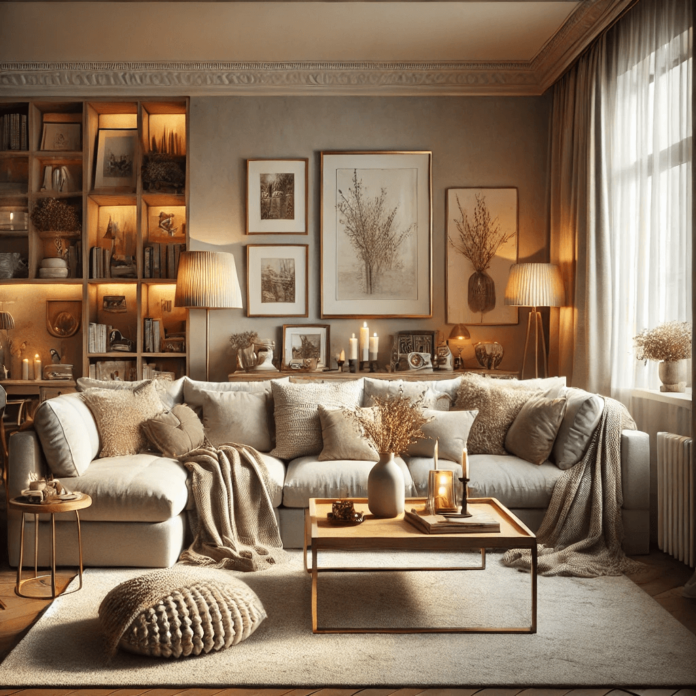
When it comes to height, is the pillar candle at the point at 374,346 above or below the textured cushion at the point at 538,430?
above

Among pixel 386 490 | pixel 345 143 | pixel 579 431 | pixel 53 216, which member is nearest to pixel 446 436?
pixel 579 431

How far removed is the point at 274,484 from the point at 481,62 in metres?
3.65

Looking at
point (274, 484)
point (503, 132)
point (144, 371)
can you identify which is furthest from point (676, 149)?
point (144, 371)

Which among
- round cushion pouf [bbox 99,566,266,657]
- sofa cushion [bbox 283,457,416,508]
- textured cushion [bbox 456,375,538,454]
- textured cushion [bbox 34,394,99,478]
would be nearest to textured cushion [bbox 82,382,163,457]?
textured cushion [bbox 34,394,99,478]

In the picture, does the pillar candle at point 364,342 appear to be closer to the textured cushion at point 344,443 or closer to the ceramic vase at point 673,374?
the textured cushion at point 344,443

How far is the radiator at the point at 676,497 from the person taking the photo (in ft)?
11.5

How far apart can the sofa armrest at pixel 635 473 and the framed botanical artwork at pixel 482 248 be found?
6.75 ft

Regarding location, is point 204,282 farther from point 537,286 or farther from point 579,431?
point 579,431

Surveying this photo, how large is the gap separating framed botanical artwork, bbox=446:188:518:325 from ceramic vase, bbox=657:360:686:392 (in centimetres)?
182

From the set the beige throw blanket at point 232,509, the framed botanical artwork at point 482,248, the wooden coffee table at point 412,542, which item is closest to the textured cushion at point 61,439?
the beige throw blanket at point 232,509

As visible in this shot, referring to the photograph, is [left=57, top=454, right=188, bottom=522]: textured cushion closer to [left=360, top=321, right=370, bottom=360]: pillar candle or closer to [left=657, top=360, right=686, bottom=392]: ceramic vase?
[left=360, top=321, right=370, bottom=360]: pillar candle

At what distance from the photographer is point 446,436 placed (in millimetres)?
4137

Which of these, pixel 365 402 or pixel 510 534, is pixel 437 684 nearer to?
pixel 510 534

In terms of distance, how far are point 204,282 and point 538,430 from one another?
7.98ft
